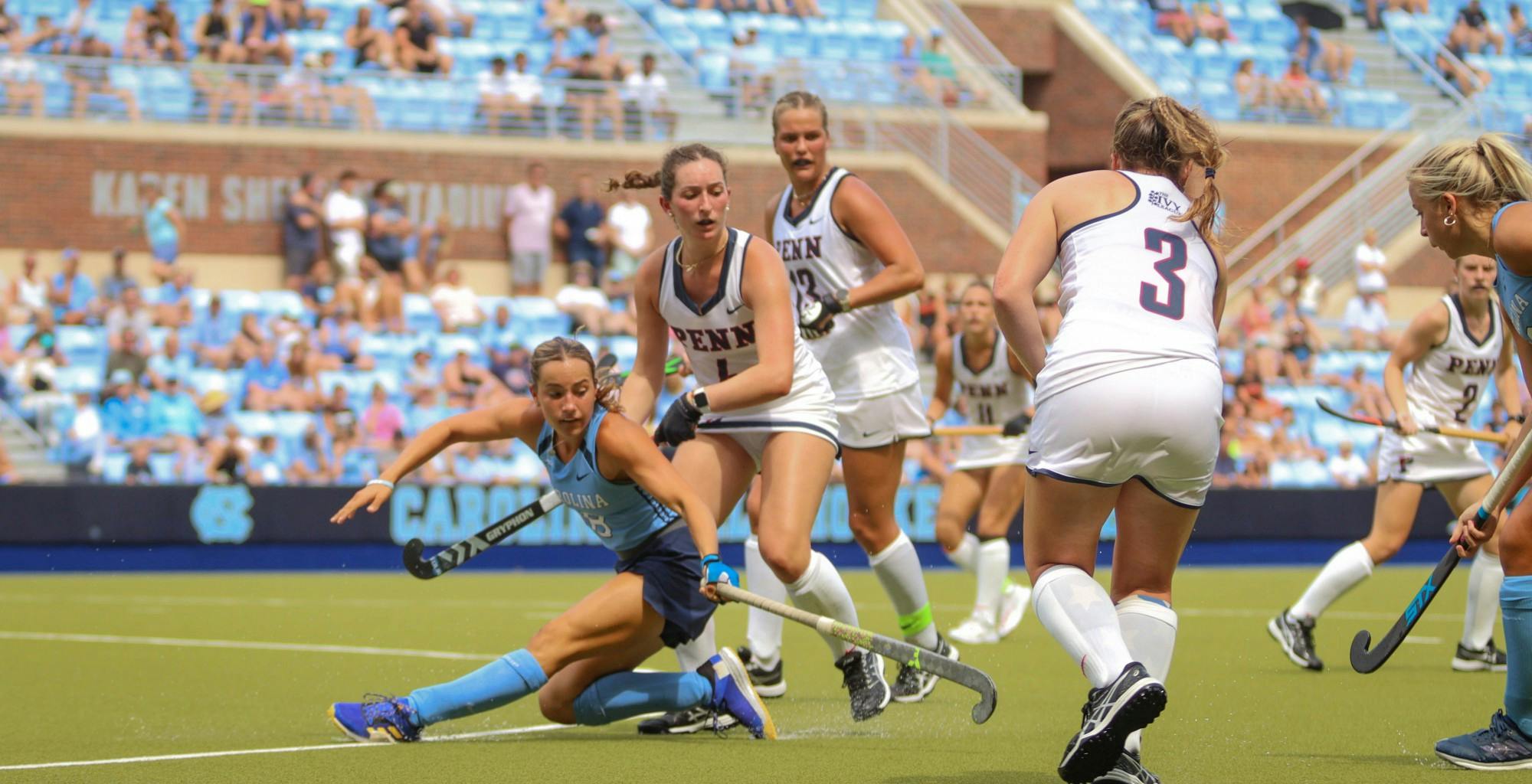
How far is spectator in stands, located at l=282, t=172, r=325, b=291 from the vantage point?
18.7 meters

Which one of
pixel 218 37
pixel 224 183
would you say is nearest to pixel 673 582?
pixel 224 183

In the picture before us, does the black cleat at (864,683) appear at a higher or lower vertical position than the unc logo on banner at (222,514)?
higher

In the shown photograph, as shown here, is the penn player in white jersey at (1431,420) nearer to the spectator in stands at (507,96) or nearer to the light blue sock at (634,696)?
the light blue sock at (634,696)

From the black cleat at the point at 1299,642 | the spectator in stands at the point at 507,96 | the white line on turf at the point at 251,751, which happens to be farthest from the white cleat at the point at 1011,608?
the spectator in stands at the point at 507,96

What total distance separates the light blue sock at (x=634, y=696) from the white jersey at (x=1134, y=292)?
1.95m

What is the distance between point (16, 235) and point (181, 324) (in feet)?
9.91

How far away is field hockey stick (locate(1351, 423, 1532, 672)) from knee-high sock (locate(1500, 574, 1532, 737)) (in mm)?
187

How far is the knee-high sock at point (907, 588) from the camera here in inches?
280

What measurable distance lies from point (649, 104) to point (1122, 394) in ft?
55.3

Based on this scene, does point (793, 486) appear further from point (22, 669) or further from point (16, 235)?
point (16, 235)

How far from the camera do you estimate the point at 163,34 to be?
62.9 ft

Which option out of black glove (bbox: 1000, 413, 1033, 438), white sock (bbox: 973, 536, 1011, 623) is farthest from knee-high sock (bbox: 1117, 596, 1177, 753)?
black glove (bbox: 1000, 413, 1033, 438)

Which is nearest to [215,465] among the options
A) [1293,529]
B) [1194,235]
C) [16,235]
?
[16,235]

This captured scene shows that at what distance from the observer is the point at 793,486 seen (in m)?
6.19
